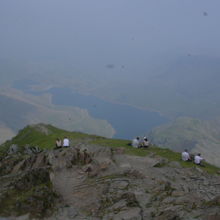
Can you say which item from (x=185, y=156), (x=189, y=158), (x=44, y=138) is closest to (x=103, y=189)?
(x=185, y=156)

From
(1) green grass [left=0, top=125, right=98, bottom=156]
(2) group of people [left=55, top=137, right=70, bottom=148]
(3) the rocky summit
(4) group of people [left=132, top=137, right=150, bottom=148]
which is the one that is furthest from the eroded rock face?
(1) green grass [left=0, top=125, right=98, bottom=156]

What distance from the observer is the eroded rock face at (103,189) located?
75.6ft

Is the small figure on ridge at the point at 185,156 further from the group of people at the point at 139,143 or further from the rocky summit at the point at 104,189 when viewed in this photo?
the group of people at the point at 139,143

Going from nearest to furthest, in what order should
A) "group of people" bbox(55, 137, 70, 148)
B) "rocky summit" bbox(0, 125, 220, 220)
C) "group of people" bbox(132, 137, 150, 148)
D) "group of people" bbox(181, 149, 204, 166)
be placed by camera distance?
1. "rocky summit" bbox(0, 125, 220, 220)
2. "group of people" bbox(181, 149, 204, 166)
3. "group of people" bbox(55, 137, 70, 148)
4. "group of people" bbox(132, 137, 150, 148)

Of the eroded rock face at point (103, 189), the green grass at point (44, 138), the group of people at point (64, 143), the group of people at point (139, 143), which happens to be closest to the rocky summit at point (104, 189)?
the eroded rock face at point (103, 189)

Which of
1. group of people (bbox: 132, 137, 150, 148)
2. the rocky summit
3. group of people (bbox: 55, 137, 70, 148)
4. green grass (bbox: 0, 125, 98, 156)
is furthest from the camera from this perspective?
green grass (bbox: 0, 125, 98, 156)

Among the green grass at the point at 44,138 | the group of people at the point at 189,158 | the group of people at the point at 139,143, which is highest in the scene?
the group of people at the point at 139,143

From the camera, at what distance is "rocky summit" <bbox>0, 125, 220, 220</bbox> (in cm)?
2297

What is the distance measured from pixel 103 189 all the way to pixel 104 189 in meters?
0.11

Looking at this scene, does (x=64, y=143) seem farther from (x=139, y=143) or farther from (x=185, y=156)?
(x=185, y=156)

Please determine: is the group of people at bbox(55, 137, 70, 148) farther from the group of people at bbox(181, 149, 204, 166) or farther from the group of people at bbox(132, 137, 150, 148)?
the group of people at bbox(181, 149, 204, 166)

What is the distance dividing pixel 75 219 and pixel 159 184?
9.96 meters

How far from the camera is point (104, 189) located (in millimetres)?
27906

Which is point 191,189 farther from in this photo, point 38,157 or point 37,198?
point 38,157
